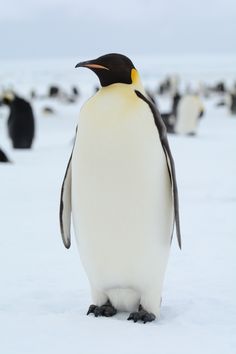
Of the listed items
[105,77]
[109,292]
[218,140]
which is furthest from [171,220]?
[218,140]

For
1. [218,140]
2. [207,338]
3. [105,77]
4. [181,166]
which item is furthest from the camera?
[218,140]

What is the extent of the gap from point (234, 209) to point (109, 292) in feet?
11.8

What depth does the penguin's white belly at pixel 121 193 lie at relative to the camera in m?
3.35

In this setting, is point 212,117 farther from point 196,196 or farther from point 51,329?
point 51,329

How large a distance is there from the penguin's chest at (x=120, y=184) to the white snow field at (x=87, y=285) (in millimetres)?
378

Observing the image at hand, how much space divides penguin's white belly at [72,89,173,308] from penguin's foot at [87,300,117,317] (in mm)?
144

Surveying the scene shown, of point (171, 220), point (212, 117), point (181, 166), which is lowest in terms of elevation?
point (212, 117)

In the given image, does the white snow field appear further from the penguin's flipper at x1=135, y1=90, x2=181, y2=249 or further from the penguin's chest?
the penguin's flipper at x1=135, y1=90, x2=181, y2=249

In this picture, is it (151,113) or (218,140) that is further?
(218,140)

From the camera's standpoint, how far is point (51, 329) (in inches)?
129

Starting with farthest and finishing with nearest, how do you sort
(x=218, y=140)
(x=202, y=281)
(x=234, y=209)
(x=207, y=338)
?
(x=218, y=140)
(x=234, y=209)
(x=202, y=281)
(x=207, y=338)

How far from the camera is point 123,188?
337 cm

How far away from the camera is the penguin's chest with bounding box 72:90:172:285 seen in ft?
11.0

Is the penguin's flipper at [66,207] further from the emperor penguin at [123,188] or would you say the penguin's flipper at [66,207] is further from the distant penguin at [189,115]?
the distant penguin at [189,115]
